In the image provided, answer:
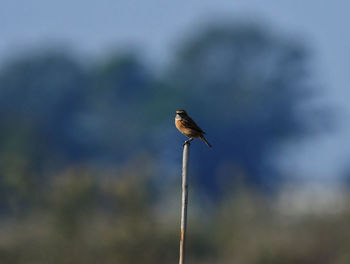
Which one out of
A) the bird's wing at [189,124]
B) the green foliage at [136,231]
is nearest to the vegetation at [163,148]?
the green foliage at [136,231]

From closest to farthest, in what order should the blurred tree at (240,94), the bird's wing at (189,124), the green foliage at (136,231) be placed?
the bird's wing at (189,124) → the green foliage at (136,231) → the blurred tree at (240,94)

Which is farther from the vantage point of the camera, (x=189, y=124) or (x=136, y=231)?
(x=136, y=231)

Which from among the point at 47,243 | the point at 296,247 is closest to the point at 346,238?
the point at 296,247

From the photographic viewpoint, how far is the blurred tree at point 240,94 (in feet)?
188

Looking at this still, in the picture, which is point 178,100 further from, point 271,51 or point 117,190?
point 117,190

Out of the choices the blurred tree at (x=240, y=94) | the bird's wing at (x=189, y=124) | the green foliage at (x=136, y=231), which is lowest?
the bird's wing at (x=189, y=124)

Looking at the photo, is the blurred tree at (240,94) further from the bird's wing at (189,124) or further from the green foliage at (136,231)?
the bird's wing at (189,124)

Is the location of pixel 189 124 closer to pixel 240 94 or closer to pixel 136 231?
pixel 136 231

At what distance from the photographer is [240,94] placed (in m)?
62.7

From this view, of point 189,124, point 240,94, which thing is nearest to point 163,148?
point 240,94

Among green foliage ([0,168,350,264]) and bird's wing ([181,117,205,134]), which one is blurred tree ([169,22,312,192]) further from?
bird's wing ([181,117,205,134])

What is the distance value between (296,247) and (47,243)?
14.9ft

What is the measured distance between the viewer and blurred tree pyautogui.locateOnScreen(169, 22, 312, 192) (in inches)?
2260

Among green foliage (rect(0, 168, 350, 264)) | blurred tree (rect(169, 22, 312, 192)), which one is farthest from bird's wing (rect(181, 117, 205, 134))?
blurred tree (rect(169, 22, 312, 192))
